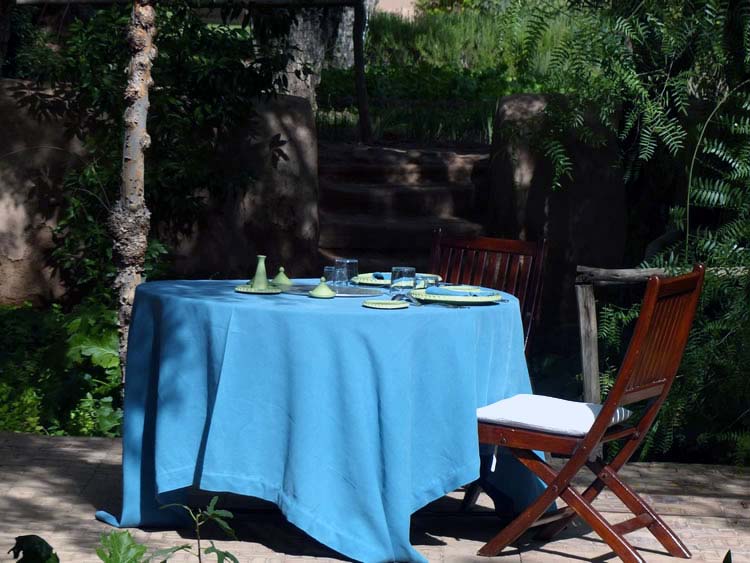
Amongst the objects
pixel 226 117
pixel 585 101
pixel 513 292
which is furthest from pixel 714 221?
pixel 226 117

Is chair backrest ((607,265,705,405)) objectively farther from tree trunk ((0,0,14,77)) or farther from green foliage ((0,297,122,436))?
tree trunk ((0,0,14,77))

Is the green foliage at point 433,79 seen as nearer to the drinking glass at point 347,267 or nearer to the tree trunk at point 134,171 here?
the tree trunk at point 134,171

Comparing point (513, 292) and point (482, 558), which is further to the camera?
point (513, 292)

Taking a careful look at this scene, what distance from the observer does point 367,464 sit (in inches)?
160

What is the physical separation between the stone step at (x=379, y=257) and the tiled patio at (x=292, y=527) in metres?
3.33

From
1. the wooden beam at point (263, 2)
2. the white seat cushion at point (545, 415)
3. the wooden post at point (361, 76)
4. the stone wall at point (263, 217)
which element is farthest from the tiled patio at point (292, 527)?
the wooden post at point (361, 76)

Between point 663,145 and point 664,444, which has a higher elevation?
point 663,145

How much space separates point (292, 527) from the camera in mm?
4598

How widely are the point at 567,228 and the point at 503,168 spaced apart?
660mm

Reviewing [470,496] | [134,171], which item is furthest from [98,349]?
[470,496]

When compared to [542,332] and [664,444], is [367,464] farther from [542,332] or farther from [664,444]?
[542,332]

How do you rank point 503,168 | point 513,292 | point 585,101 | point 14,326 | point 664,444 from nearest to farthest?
point 513,292 < point 664,444 < point 585,101 < point 14,326 < point 503,168

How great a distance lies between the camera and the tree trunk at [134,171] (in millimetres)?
6043

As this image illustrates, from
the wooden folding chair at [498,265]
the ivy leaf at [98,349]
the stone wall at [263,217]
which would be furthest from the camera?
the stone wall at [263,217]
